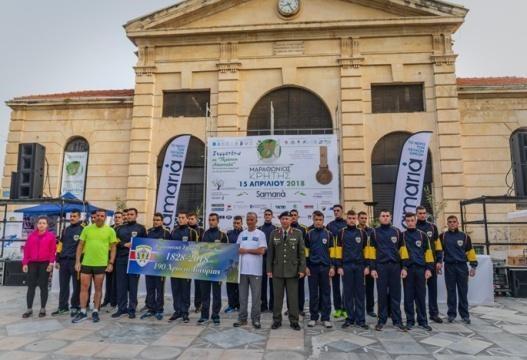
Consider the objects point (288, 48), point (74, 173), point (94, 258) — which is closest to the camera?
point (94, 258)

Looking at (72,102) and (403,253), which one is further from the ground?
(72,102)

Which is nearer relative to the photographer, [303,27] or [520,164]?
[520,164]

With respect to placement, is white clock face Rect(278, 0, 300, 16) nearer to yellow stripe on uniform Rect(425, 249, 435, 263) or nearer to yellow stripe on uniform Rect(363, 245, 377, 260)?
yellow stripe on uniform Rect(363, 245, 377, 260)

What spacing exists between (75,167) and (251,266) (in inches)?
518

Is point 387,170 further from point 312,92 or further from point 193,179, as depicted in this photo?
point 193,179

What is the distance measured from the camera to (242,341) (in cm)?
594

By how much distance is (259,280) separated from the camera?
7.08 m

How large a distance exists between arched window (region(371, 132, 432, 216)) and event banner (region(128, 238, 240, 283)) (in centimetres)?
898

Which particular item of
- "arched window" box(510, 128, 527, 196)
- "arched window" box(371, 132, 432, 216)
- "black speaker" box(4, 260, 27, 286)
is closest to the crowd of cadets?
"black speaker" box(4, 260, 27, 286)

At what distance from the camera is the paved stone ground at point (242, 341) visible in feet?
17.4

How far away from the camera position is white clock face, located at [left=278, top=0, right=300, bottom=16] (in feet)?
53.2

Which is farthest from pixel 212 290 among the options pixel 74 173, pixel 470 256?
pixel 74 173

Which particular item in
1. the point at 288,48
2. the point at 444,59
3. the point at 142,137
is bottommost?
the point at 142,137

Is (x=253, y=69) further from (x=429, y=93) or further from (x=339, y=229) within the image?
(x=339, y=229)
